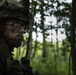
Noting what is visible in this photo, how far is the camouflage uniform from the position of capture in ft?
4.84

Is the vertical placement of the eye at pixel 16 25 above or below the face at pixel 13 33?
above

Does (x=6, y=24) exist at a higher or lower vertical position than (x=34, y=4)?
lower

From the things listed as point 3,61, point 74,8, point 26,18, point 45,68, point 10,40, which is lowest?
point 45,68

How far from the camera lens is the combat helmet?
5.15 feet

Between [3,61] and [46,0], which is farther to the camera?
[46,0]

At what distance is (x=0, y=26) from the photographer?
158 cm

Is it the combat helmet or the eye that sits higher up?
the combat helmet

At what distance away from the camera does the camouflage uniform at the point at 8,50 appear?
1.48 meters

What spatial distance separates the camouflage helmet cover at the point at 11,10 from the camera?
1570mm

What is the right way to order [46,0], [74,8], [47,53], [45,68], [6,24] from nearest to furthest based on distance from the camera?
[6,24], [74,8], [46,0], [45,68], [47,53]

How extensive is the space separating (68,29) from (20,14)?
23.8 feet

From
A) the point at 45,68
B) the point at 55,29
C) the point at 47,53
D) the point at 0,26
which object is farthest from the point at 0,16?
the point at 47,53

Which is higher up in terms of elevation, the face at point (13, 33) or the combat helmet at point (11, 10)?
the combat helmet at point (11, 10)

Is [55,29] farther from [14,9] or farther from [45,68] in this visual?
[14,9]
